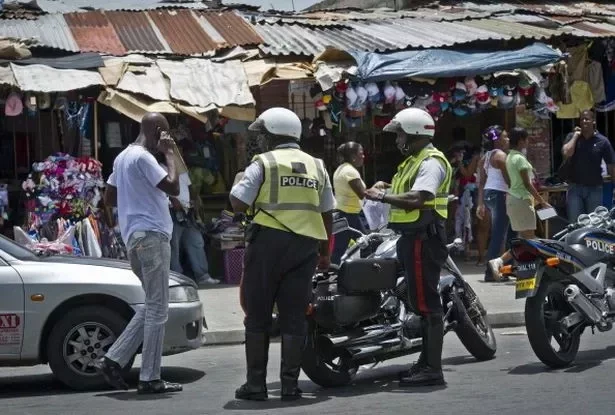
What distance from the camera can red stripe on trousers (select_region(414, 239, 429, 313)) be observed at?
802cm

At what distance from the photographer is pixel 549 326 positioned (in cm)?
862

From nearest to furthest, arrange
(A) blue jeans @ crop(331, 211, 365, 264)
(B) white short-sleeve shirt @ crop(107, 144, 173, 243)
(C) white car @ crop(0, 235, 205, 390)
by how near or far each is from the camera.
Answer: (B) white short-sleeve shirt @ crop(107, 144, 173, 243)
(C) white car @ crop(0, 235, 205, 390)
(A) blue jeans @ crop(331, 211, 365, 264)

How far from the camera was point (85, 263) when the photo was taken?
8711 millimetres

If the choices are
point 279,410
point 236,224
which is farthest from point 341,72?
point 279,410

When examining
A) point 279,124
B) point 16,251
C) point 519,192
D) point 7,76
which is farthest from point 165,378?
point 519,192

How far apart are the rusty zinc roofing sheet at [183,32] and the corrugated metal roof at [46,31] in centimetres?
120

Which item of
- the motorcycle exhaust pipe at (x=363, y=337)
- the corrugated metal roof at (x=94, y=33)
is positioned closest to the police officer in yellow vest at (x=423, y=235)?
the motorcycle exhaust pipe at (x=363, y=337)

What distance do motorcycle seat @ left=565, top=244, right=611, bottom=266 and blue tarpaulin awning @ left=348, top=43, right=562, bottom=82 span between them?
5419 mm

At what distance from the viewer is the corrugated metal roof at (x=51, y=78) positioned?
42.3ft

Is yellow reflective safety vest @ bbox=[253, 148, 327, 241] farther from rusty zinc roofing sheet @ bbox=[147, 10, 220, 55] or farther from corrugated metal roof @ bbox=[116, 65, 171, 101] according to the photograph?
rusty zinc roofing sheet @ bbox=[147, 10, 220, 55]

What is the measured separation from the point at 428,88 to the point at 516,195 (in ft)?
6.18

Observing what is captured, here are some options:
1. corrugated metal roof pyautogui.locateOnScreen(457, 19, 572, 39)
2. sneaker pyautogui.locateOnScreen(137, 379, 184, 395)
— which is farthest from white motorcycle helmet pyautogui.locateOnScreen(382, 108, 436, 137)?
corrugated metal roof pyautogui.locateOnScreen(457, 19, 572, 39)

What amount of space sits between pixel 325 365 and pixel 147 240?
4.70ft

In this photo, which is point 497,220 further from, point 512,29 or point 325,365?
point 325,365
